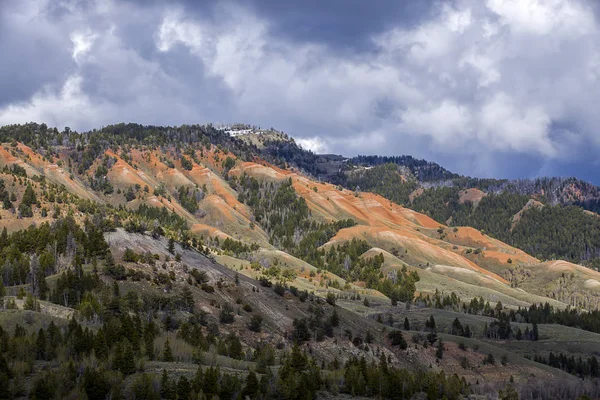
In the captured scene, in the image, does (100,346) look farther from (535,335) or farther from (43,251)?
(535,335)

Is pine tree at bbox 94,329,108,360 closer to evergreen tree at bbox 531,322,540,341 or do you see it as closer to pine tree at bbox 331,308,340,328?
pine tree at bbox 331,308,340,328

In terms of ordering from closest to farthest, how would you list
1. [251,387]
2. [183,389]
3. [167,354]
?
1. [183,389]
2. [251,387]
3. [167,354]

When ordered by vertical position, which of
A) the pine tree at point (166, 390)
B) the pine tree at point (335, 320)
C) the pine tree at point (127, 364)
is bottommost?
the pine tree at point (166, 390)

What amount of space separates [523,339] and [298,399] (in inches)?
4330

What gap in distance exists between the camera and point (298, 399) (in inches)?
1939

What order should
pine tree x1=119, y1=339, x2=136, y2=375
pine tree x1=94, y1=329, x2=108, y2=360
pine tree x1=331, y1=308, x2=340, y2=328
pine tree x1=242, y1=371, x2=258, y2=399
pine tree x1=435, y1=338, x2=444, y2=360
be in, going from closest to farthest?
pine tree x1=242, y1=371, x2=258, y2=399
pine tree x1=119, y1=339, x2=136, y2=375
pine tree x1=94, y1=329, x2=108, y2=360
pine tree x1=331, y1=308, x2=340, y2=328
pine tree x1=435, y1=338, x2=444, y2=360

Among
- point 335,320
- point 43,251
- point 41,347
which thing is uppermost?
point 43,251

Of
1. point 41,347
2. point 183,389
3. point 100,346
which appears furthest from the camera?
point 100,346

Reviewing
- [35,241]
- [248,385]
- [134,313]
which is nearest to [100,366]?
[248,385]

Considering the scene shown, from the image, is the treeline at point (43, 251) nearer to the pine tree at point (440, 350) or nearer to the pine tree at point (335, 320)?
the pine tree at point (335, 320)

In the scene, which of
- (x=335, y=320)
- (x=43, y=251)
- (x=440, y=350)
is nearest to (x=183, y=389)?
(x=335, y=320)

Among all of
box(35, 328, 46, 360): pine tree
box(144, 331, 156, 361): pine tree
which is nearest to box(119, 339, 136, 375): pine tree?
box(144, 331, 156, 361): pine tree

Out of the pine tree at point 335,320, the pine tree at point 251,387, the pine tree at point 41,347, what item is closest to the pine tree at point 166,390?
the pine tree at point 251,387

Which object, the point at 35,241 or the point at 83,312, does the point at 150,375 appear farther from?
the point at 35,241
